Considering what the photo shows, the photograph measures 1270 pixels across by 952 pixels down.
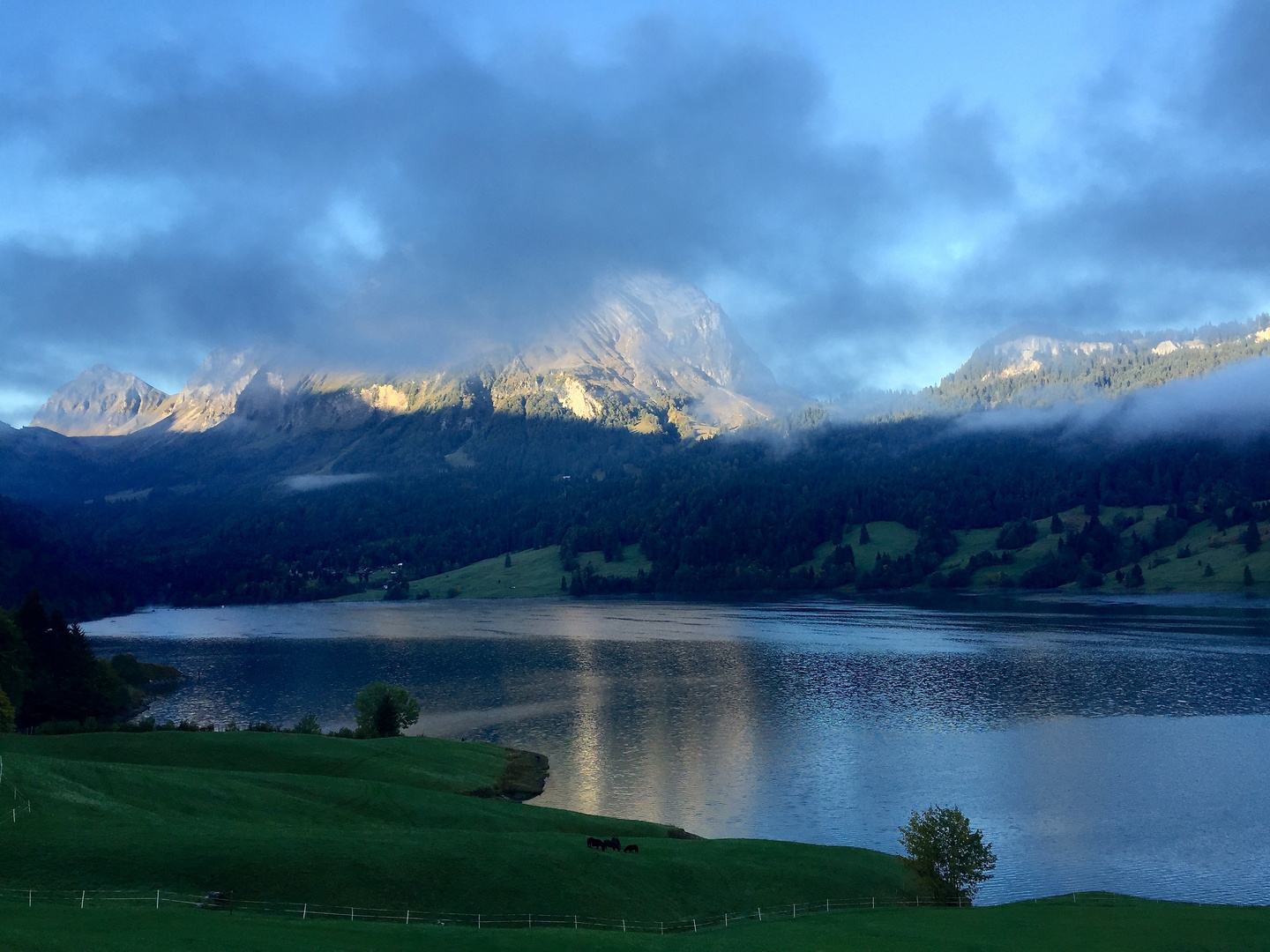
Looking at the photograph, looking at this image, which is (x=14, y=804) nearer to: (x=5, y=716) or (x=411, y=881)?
(x=411, y=881)

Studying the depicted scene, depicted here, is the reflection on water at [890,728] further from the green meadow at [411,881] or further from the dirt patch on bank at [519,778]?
the green meadow at [411,881]

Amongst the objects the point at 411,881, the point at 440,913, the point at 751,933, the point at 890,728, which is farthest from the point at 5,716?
the point at 890,728

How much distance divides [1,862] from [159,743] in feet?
136

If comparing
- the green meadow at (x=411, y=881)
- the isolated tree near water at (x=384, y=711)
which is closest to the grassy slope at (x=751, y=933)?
the green meadow at (x=411, y=881)

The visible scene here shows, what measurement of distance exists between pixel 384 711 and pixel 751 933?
6857 cm

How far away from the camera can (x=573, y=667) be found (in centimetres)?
16062

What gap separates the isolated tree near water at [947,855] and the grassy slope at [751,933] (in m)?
2.73

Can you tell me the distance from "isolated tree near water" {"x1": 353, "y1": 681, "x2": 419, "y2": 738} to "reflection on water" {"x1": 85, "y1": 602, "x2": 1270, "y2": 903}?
5494 mm

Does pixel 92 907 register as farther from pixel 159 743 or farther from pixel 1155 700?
pixel 1155 700

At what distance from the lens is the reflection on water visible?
229ft

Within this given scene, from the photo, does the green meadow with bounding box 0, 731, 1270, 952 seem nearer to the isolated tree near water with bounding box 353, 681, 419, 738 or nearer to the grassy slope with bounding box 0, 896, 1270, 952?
the grassy slope with bounding box 0, 896, 1270, 952

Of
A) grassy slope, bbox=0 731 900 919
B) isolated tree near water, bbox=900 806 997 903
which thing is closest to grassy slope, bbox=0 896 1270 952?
isolated tree near water, bbox=900 806 997 903

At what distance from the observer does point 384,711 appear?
343 feet

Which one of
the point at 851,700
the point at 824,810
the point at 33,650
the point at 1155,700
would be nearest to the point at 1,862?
the point at 824,810
